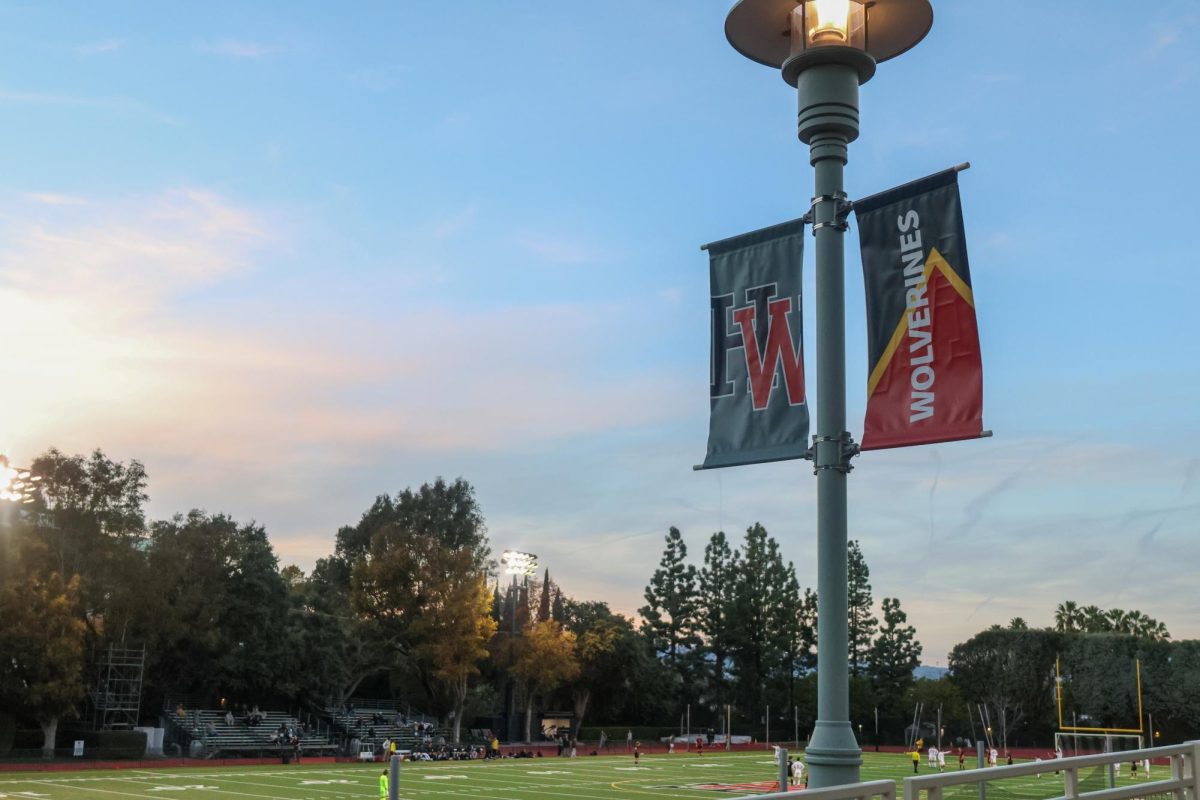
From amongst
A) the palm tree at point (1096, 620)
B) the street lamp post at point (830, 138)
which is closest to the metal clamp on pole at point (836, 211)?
the street lamp post at point (830, 138)

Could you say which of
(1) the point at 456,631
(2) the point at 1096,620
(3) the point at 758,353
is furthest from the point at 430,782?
(2) the point at 1096,620

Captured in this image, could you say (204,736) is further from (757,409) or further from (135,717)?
(757,409)

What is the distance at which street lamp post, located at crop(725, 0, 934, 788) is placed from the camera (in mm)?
7484

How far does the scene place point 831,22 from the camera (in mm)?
8070

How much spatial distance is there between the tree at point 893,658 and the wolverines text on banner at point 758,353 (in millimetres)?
95174

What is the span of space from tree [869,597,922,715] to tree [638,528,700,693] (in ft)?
49.2

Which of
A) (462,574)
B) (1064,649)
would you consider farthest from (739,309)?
(1064,649)

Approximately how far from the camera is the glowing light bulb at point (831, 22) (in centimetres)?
803

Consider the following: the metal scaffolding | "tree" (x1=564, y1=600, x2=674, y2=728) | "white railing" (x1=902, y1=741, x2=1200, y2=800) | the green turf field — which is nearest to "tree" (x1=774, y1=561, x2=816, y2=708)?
"tree" (x1=564, y1=600, x2=674, y2=728)

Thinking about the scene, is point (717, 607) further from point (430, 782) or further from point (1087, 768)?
point (1087, 768)

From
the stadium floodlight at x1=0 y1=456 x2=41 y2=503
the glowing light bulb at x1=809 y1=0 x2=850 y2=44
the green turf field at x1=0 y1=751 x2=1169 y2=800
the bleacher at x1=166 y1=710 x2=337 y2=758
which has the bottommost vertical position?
the green turf field at x1=0 y1=751 x2=1169 y2=800

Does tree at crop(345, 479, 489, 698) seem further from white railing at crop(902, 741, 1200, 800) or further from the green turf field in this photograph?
white railing at crop(902, 741, 1200, 800)

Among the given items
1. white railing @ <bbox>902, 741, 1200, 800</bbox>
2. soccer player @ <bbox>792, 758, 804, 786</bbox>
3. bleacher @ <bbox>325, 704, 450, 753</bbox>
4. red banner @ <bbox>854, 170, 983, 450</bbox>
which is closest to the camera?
white railing @ <bbox>902, 741, 1200, 800</bbox>

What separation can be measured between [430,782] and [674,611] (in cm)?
5989
